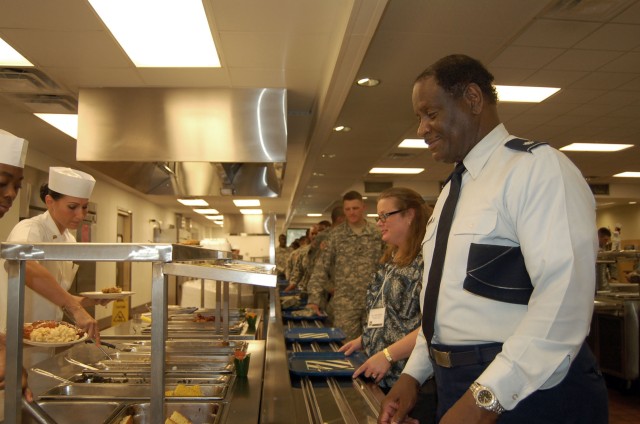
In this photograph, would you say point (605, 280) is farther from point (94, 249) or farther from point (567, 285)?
point (94, 249)

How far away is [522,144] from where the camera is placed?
1.13 meters

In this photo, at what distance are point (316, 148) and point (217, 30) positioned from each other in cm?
275

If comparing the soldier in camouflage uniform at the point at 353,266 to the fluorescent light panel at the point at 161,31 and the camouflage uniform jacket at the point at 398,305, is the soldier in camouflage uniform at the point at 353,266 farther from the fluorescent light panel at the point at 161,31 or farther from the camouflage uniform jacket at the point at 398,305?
the camouflage uniform jacket at the point at 398,305

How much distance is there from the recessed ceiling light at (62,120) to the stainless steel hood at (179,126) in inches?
47.0

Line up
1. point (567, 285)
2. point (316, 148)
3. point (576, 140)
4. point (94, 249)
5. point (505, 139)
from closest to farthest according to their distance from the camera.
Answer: point (567, 285) < point (94, 249) < point (505, 139) < point (316, 148) < point (576, 140)

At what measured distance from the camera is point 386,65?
3.81 m

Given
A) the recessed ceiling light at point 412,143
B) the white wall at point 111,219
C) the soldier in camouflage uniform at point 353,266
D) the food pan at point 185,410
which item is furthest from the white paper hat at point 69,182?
the recessed ceiling light at point 412,143

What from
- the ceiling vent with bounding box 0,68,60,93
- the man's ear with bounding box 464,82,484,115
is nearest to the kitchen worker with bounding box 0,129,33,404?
the man's ear with bounding box 464,82,484,115

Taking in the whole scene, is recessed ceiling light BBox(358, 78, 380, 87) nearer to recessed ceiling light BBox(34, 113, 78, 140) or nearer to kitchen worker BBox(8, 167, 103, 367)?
kitchen worker BBox(8, 167, 103, 367)

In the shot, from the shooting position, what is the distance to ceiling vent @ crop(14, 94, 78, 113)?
432 centimetres

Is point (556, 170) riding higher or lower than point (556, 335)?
higher

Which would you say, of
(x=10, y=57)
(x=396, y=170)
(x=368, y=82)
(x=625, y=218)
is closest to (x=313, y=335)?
(x=368, y=82)

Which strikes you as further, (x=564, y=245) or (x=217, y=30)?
(x=217, y=30)

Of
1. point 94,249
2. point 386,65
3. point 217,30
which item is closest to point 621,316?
point 386,65
